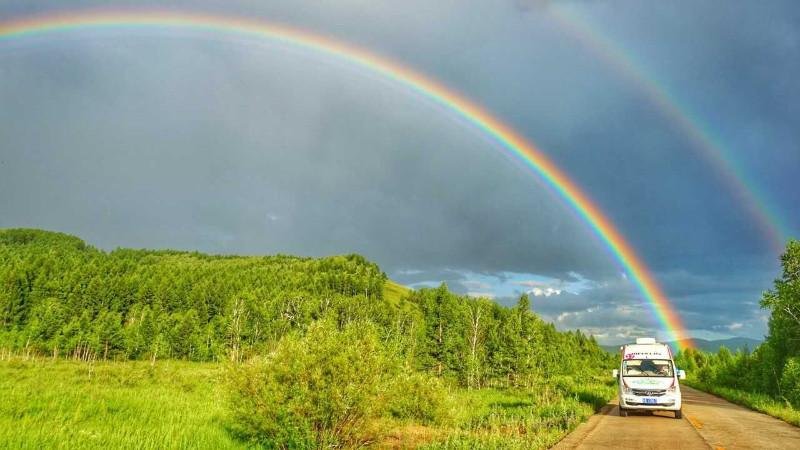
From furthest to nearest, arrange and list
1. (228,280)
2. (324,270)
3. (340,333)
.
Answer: (324,270) → (228,280) → (340,333)

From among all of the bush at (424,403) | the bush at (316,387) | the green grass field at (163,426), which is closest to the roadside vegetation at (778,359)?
the green grass field at (163,426)

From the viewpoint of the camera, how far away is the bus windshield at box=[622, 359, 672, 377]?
2312 cm

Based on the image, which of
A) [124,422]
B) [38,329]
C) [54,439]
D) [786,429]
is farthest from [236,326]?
[786,429]

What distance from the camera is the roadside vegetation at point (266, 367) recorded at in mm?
16125

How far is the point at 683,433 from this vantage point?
17969 millimetres

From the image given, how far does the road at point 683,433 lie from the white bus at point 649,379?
0.69m

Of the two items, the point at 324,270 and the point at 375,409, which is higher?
the point at 324,270

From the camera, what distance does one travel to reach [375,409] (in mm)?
16719

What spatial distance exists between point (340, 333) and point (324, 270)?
178756 mm

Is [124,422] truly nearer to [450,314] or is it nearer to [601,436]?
[601,436]

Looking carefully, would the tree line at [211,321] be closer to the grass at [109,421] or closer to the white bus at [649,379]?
the white bus at [649,379]

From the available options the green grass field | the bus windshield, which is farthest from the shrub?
the bus windshield

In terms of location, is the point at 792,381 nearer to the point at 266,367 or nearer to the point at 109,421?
the point at 266,367

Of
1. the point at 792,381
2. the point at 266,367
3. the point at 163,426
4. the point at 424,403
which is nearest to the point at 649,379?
the point at 424,403
